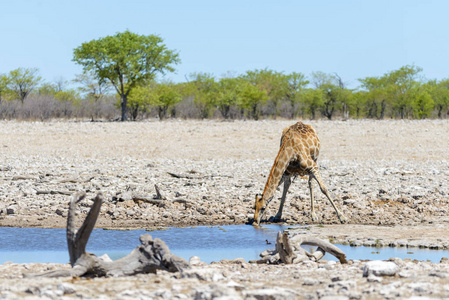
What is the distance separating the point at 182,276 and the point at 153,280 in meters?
0.35

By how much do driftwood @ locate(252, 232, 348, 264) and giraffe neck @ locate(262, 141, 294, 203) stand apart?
3077 millimetres

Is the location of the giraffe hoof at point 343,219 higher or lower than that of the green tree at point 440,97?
lower

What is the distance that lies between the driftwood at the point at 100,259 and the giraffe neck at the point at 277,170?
5.02 metres

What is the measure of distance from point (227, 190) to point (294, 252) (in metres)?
7.43

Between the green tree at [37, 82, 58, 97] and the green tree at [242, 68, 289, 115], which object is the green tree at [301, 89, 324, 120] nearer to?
the green tree at [242, 68, 289, 115]

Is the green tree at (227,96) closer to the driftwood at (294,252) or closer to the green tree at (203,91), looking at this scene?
the green tree at (203,91)

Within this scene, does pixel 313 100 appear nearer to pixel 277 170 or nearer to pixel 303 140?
pixel 303 140

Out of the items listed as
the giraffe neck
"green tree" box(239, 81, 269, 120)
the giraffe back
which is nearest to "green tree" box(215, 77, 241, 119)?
"green tree" box(239, 81, 269, 120)

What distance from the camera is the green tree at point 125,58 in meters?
48.4

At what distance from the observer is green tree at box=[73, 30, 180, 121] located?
48406 millimetres

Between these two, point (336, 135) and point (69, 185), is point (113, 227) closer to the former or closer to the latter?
point (69, 185)

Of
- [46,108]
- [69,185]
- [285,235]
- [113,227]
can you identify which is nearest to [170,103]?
[46,108]

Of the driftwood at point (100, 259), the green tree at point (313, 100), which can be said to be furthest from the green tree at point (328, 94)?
the driftwood at point (100, 259)

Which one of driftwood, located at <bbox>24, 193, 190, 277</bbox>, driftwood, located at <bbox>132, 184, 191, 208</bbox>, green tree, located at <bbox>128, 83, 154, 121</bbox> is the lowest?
driftwood, located at <bbox>132, 184, 191, 208</bbox>
